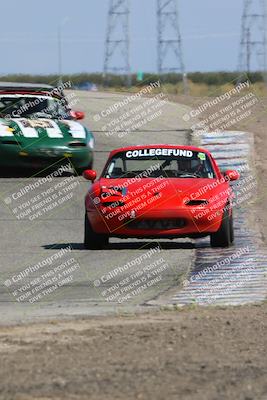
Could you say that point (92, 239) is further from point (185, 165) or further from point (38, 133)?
point (38, 133)

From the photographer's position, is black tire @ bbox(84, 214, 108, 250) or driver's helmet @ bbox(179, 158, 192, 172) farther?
driver's helmet @ bbox(179, 158, 192, 172)

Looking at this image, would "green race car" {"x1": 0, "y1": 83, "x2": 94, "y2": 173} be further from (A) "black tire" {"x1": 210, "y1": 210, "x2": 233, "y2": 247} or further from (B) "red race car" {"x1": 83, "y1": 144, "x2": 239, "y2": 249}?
(A) "black tire" {"x1": 210, "y1": 210, "x2": 233, "y2": 247}

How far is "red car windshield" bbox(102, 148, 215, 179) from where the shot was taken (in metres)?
13.7

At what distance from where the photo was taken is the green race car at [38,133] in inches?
771

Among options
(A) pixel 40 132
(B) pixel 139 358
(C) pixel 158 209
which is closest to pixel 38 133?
(A) pixel 40 132

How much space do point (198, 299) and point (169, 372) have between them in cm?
312

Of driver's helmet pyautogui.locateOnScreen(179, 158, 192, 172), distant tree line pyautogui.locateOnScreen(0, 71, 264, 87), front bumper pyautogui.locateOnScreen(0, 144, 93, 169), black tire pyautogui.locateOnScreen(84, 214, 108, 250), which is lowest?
distant tree line pyautogui.locateOnScreen(0, 71, 264, 87)

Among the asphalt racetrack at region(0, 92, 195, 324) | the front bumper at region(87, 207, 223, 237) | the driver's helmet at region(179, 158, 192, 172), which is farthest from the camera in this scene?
the driver's helmet at region(179, 158, 192, 172)

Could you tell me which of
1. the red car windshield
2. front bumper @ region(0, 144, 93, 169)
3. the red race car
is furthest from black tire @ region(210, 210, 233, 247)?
front bumper @ region(0, 144, 93, 169)

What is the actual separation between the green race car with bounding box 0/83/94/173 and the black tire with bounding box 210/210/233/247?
714 cm

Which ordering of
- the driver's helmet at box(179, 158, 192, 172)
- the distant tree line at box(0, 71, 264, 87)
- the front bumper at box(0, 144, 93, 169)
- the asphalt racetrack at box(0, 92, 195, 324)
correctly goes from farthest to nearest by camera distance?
1. the distant tree line at box(0, 71, 264, 87)
2. the front bumper at box(0, 144, 93, 169)
3. the driver's helmet at box(179, 158, 192, 172)
4. the asphalt racetrack at box(0, 92, 195, 324)

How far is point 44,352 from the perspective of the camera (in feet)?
21.5

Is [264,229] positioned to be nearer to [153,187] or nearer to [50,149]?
[153,187]

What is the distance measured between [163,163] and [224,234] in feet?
4.66
